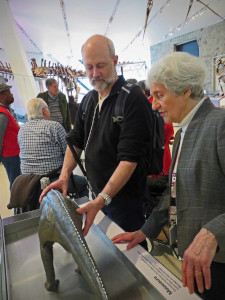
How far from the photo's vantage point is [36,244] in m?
1.16

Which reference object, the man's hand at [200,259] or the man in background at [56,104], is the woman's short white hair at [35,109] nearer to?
the man in background at [56,104]

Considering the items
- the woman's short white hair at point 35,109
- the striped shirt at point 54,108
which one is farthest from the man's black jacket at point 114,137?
the striped shirt at point 54,108

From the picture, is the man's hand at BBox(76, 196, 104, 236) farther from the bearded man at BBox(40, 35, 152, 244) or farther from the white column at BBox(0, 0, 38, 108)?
the white column at BBox(0, 0, 38, 108)

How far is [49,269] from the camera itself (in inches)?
34.0

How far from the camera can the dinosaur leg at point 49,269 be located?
864mm

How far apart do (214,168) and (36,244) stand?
93 cm

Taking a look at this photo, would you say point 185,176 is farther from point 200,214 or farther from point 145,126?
point 145,126

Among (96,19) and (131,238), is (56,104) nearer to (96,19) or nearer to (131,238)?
(131,238)

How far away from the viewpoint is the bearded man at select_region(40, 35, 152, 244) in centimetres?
122

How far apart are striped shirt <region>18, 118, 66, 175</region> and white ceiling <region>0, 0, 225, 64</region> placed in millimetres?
3917

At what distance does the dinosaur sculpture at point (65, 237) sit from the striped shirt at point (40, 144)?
52.3 inches

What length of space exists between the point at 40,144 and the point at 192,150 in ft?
5.28

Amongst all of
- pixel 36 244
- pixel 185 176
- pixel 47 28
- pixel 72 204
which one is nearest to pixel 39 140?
pixel 36 244

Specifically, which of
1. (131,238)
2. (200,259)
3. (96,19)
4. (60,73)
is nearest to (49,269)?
(131,238)
